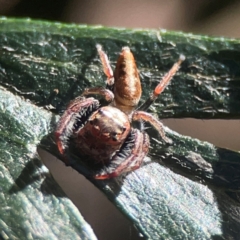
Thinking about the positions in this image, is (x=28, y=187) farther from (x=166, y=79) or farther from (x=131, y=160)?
(x=166, y=79)

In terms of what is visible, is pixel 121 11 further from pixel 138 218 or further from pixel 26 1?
pixel 138 218

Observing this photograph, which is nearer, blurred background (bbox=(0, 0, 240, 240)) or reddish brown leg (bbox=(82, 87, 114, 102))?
reddish brown leg (bbox=(82, 87, 114, 102))

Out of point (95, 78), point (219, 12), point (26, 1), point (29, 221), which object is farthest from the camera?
point (219, 12)

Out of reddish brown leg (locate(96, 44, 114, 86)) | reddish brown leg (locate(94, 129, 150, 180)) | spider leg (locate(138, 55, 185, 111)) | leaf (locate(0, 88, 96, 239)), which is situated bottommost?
leaf (locate(0, 88, 96, 239))

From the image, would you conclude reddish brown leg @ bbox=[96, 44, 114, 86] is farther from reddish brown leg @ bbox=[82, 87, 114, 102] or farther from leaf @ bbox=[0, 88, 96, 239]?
leaf @ bbox=[0, 88, 96, 239]

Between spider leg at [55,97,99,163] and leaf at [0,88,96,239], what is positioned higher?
spider leg at [55,97,99,163]

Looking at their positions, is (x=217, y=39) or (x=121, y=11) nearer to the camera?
(x=217, y=39)

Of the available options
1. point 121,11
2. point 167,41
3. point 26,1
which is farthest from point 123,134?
point 121,11

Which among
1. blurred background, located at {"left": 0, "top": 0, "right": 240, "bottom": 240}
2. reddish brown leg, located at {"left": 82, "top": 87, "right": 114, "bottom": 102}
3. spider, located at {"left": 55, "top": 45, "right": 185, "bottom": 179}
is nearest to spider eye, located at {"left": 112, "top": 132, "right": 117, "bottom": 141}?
spider, located at {"left": 55, "top": 45, "right": 185, "bottom": 179}

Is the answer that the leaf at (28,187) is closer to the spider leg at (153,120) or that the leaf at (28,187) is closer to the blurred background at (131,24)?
the spider leg at (153,120)
